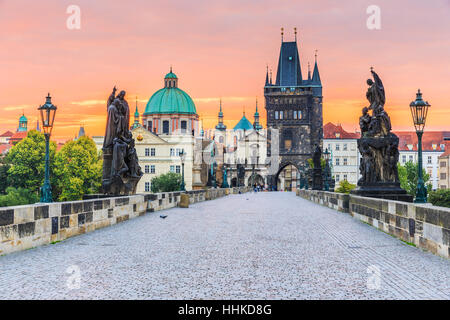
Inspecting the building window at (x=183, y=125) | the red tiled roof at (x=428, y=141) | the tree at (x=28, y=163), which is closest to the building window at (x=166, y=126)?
the building window at (x=183, y=125)

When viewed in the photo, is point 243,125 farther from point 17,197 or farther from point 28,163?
point 17,197

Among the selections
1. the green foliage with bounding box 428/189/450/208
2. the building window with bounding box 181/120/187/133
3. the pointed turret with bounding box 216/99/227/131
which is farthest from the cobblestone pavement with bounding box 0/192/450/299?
the pointed turret with bounding box 216/99/227/131

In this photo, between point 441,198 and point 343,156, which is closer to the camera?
point 441,198

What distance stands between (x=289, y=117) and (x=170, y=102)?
24865 mm

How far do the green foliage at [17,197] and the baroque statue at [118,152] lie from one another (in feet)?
130

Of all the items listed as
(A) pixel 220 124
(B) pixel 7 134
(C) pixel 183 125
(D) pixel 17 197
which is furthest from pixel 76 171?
(B) pixel 7 134

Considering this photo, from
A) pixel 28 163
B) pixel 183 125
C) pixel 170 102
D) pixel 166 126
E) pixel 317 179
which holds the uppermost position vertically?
pixel 170 102

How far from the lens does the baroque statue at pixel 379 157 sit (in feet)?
53.7

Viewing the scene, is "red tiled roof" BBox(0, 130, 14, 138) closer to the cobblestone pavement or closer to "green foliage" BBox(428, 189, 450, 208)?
"green foliage" BBox(428, 189, 450, 208)

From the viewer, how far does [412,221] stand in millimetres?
10406

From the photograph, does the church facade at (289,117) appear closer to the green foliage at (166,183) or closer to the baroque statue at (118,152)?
the green foliage at (166,183)

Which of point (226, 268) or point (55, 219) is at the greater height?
point (55, 219)
